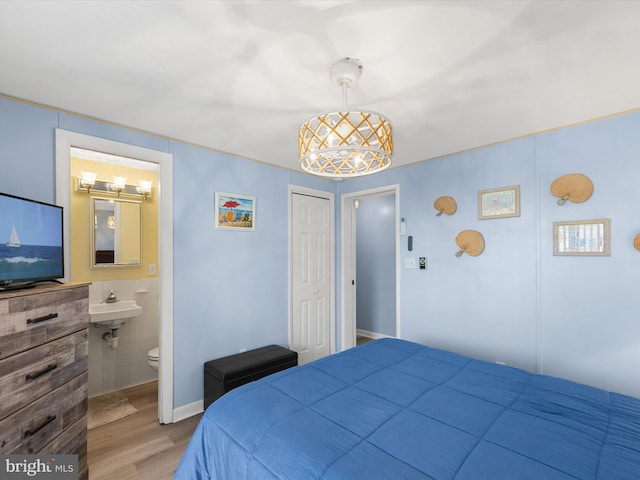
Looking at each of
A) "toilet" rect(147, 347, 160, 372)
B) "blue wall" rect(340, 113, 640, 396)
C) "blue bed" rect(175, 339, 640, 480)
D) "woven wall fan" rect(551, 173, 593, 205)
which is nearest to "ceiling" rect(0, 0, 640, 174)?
"blue wall" rect(340, 113, 640, 396)

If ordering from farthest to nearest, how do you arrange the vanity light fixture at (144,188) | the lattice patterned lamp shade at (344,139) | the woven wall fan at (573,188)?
1. the vanity light fixture at (144,188)
2. the woven wall fan at (573,188)
3. the lattice patterned lamp shade at (344,139)

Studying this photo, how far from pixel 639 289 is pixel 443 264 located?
140 cm

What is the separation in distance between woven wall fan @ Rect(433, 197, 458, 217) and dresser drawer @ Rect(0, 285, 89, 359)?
3.06 metres

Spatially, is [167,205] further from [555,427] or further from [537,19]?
[555,427]

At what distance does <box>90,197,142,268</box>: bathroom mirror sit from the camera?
122 inches

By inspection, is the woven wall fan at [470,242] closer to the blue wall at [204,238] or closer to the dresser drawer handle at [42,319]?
the blue wall at [204,238]

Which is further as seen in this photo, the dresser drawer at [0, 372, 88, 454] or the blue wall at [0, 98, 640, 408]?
the blue wall at [0, 98, 640, 408]

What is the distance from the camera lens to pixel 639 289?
6.90 ft

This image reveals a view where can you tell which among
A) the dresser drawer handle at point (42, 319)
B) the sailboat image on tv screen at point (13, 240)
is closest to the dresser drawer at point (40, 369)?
the dresser drawer handle at point (42, 319)

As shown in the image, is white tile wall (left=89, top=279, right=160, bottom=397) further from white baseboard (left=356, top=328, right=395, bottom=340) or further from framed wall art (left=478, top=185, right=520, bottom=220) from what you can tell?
framed wall art (left=478, top=185, right=520, bottom=220)

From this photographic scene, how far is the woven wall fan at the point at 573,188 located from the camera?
90.5 inches

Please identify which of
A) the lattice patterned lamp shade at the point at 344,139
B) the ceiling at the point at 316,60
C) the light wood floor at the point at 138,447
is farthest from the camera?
the light wood floor at the point at 138,447

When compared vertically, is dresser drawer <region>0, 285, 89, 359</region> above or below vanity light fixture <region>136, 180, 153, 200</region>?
below

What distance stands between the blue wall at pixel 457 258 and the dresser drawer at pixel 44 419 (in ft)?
2.87
